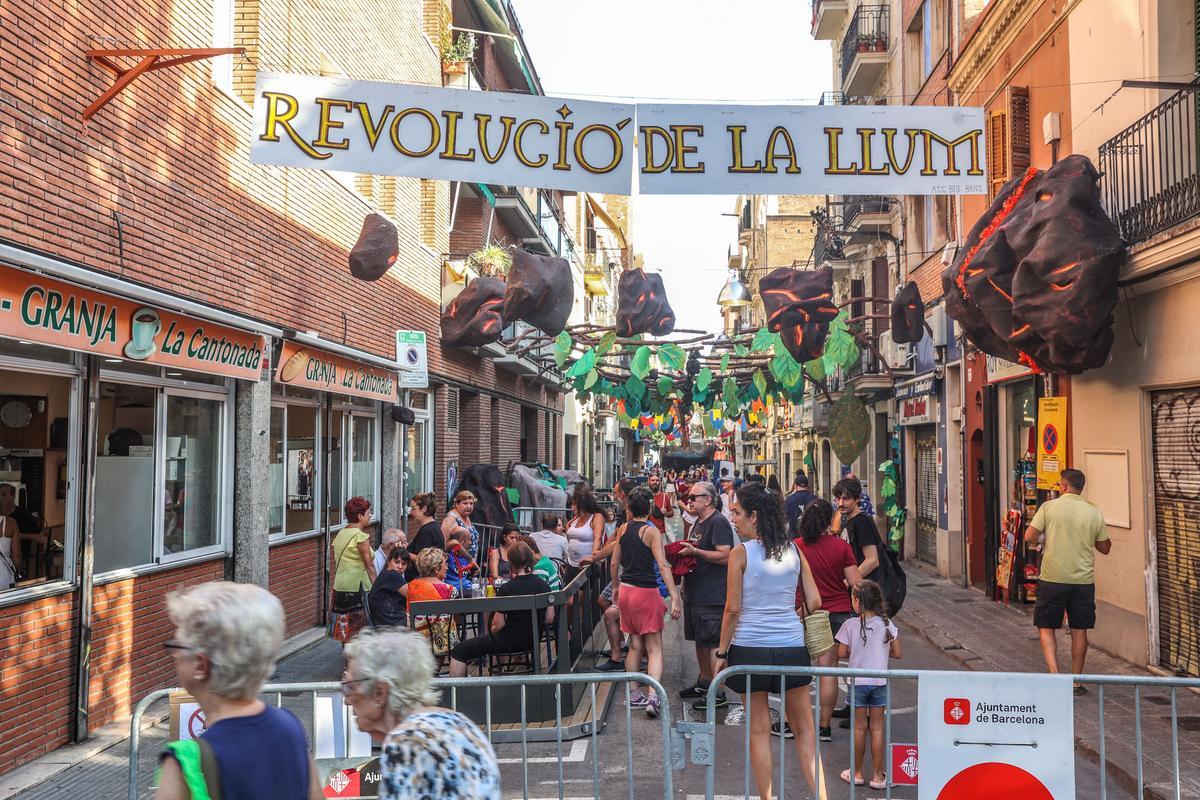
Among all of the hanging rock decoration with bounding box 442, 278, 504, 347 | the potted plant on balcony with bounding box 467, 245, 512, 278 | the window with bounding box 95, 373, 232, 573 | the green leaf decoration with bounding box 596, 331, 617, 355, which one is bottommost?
the window with bounding box 95, 373, 232, 573

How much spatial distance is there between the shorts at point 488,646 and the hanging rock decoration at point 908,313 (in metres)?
9.26

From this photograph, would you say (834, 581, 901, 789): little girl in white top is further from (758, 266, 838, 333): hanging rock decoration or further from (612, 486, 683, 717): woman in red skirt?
(758, 266, 838, 333): hanging rock decoration

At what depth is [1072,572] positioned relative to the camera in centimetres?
909

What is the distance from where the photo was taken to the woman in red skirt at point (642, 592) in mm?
8883

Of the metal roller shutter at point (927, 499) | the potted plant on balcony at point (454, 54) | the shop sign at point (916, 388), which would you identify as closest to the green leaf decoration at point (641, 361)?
the shop sign at point (916, 388)

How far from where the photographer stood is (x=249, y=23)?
11.1m

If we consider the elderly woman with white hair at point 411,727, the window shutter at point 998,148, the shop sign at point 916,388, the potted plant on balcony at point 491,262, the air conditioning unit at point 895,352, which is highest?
the window shutter at point 998,148

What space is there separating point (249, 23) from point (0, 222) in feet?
17.0

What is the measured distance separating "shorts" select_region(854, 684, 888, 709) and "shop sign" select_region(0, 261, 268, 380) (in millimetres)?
5605

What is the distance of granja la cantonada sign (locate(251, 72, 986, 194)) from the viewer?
24.4 feet

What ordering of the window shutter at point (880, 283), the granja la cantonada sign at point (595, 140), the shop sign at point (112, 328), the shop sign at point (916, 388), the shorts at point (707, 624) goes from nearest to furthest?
the shop sign at point (112, 328) → the granja la cantonada sign at point (595, 140) → the shorts at point (707, 624) → the shop sign at point (916, 388) → the window shutter at point (880, 283)

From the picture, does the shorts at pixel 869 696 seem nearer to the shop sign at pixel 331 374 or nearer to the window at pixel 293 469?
the shop sign at pixel 331 374

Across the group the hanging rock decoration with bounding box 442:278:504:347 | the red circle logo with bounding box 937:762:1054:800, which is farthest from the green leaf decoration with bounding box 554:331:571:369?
the red circle logo with bounding box 937:762:1054:800

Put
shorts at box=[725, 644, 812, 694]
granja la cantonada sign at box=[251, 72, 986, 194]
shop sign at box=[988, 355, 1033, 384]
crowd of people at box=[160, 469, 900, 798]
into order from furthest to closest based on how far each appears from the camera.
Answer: shop sign at box=[988, 355, 1033, 384] → granja la cantonada sign at box=[251, 72, 986, 194] → shorts at box=[725, 644, 812, 694] → crowd of people at box=[160, 469, 900, 798]
